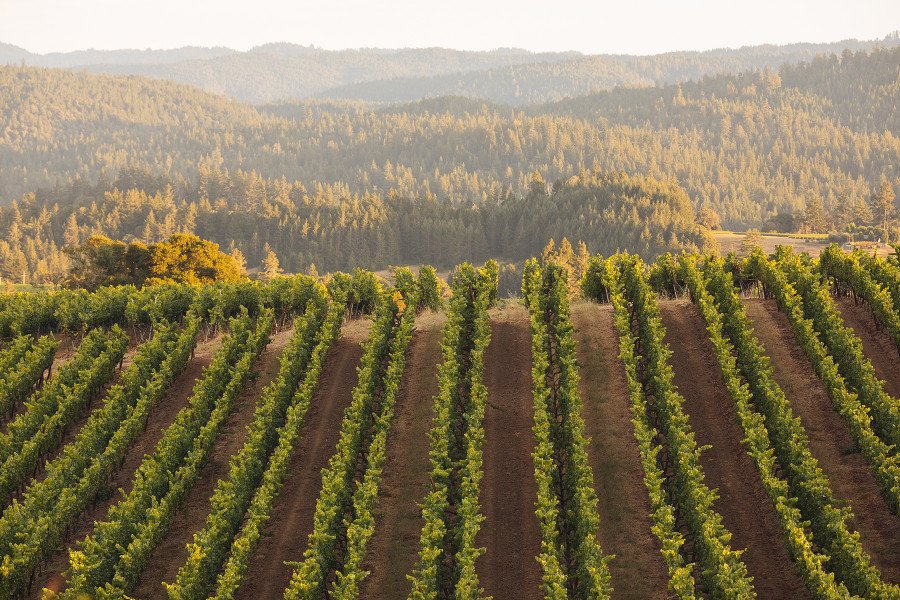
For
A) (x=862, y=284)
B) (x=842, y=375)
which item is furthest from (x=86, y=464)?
(x=862, y=284)

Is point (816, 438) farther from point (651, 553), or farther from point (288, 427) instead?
point (288, 427)

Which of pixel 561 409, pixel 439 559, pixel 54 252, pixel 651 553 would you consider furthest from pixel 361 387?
pixel 54 252

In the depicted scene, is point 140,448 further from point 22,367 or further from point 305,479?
point 22,367

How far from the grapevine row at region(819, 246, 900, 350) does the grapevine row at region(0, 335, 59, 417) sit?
145 feet

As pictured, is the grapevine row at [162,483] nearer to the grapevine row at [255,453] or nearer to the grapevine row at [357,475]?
the grapevine row at [255,453]

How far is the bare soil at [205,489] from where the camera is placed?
1410 inches

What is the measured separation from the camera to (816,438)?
129 feet

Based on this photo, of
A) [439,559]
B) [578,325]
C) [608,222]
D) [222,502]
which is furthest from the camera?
[608,222]

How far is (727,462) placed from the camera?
3878 centimetres

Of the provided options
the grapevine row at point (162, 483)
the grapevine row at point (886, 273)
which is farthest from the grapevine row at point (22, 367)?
the grapevine row at point (886, 273)

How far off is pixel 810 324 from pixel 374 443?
21475 millimetres

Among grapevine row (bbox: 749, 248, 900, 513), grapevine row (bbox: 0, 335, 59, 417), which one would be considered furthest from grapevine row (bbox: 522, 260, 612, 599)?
grapevine row (bbox: 0, 335, 59, 417)

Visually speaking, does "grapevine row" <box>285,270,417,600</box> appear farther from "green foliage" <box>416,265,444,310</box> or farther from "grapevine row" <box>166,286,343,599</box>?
"green foliage" <box>416,265,444,310</box>

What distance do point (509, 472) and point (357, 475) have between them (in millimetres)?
6630
